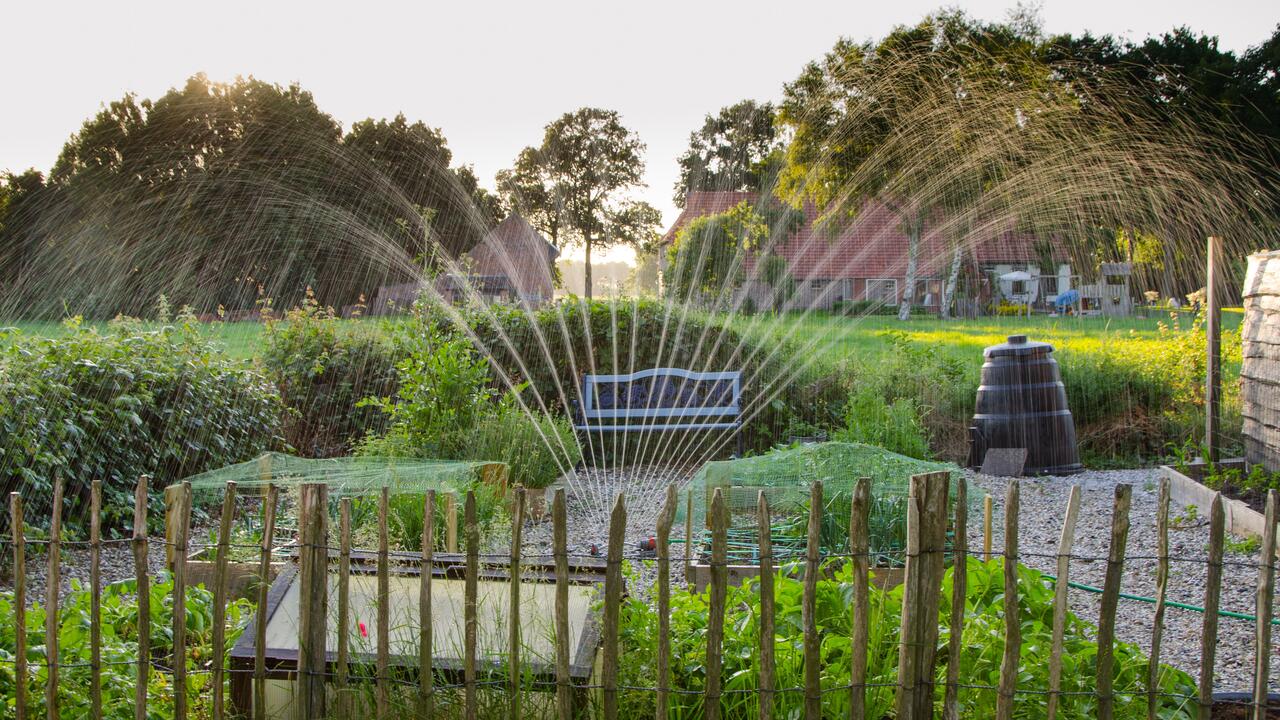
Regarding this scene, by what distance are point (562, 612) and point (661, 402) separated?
7222 millimetres

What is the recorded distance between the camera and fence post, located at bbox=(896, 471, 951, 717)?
2.46 metres

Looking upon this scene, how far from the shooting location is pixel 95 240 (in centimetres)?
3116

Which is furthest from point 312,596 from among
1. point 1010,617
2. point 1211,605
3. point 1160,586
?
point 1211,605

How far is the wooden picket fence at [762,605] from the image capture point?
7.94ft

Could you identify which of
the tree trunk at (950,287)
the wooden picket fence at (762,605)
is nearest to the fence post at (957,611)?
the wooden picket fence at (762,605)

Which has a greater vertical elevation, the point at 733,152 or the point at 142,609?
the point at 733,152

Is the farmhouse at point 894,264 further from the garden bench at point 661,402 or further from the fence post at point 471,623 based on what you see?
the fence post at point 471,623

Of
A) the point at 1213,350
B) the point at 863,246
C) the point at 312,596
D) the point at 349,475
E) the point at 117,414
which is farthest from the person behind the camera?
the point at 863,246

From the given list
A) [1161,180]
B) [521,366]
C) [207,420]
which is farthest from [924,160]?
[207,420]

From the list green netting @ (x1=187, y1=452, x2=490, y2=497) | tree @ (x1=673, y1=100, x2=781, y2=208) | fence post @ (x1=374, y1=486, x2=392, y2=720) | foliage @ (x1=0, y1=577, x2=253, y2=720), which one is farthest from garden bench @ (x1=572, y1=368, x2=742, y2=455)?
tree @ (x1=673, y1=100, x2=781, y2=208)

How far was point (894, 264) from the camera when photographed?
34906 mm

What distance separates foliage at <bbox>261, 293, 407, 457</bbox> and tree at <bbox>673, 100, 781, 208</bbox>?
16618 mm

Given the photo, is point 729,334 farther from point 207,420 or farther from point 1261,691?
point 1261,691

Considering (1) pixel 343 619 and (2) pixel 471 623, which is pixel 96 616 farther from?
(2) pixel 471 623
